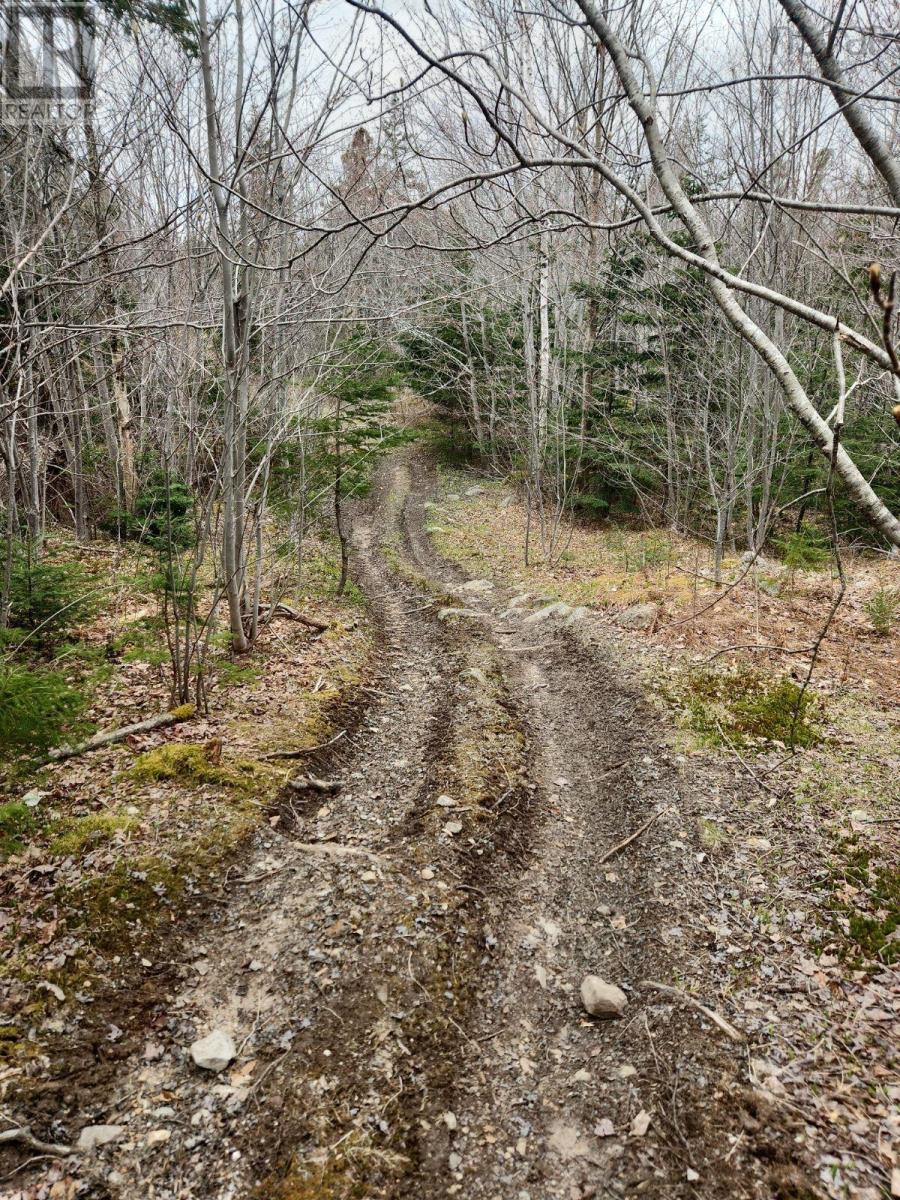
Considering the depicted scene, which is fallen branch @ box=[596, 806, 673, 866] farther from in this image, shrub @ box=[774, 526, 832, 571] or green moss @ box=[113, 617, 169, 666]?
shrub @ box=[774, 526, 832, 571]

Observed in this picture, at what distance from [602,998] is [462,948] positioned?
88cm

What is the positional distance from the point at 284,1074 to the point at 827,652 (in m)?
7.08

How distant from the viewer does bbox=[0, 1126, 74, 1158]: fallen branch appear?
268 cm

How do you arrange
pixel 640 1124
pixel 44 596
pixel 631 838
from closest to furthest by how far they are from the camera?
pixel 640 1124 < pixel 631 838 < pixel 44 596

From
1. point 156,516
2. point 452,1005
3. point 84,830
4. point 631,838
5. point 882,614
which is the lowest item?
point 452,1005

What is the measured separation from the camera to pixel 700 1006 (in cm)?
343

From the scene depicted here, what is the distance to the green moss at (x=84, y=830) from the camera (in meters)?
4.22

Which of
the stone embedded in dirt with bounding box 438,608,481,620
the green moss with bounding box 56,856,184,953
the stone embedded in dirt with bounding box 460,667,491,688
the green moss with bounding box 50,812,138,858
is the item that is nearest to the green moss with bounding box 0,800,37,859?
the green moss with bounding box 50,812,138,858

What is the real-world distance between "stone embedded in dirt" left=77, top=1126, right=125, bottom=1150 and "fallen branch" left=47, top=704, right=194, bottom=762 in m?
2.78

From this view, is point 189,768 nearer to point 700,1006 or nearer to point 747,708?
point 700,1006

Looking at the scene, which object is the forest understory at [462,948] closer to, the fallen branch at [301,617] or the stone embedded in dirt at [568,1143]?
the stone embedded in dirt at [568,1143]

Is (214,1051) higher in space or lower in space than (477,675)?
lower

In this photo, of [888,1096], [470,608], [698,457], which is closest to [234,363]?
[470,608]

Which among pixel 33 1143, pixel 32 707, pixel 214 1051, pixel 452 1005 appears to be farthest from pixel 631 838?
pixel 32 707
